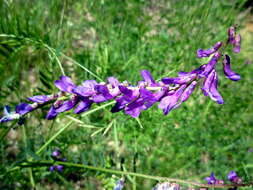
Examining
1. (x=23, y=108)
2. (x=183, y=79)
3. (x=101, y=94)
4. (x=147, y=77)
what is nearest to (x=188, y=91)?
(x=183, y=79)

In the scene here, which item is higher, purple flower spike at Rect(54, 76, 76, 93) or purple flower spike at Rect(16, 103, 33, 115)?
purple flower spike at Rect(54, 76, 76, 93)

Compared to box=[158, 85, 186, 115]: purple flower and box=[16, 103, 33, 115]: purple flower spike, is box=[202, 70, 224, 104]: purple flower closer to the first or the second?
box=[158, 85, 186, 115]: purple flower

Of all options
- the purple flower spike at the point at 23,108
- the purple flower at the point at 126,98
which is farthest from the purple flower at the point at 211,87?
the purple flower spike at the point at 23,108

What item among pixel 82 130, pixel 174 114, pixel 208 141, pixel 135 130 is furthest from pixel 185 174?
pixel 82 130

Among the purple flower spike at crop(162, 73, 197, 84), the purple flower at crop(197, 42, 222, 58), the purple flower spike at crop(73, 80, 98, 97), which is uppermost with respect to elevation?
the purple flower at crop(197, 42, 222, 58)

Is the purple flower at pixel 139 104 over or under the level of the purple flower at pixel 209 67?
under

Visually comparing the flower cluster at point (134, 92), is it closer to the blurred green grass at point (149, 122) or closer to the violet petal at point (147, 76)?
the violet petal at point (147, 76)

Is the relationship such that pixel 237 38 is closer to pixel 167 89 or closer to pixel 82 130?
pixel 167 89

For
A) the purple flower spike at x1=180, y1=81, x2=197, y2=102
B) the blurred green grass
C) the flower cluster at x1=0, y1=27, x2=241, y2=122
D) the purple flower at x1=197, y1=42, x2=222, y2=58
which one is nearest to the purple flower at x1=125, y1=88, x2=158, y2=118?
the flower cluster at x1=0, y1=27, x2=241, y2=122
